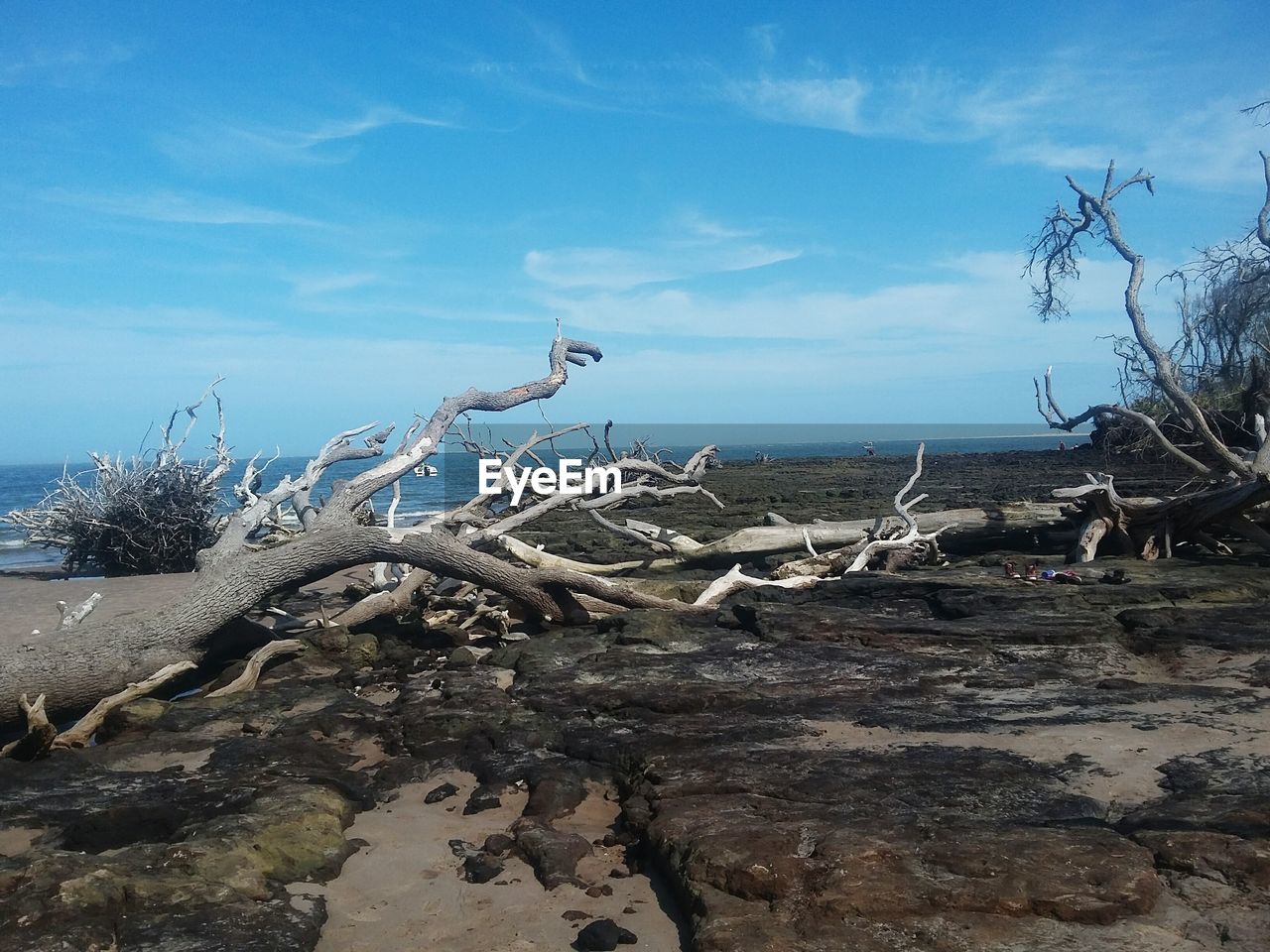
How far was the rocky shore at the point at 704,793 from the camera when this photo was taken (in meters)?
3.44

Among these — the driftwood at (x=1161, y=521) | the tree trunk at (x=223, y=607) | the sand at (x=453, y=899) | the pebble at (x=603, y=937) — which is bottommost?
the sand at (x=453, y=899)

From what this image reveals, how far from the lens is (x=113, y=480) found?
14.0 metres

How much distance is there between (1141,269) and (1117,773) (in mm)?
8722

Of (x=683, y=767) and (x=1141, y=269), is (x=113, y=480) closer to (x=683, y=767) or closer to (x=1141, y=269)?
(x=683, y=767)

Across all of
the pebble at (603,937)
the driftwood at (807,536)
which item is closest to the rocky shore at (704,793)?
the pebble at (603,937)

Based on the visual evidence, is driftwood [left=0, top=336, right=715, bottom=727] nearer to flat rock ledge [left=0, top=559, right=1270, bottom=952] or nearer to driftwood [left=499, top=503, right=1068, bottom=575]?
flat rock ledge [left=0, top=559, right=1270, bottom=952]

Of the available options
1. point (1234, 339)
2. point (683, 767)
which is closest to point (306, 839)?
point (683, 767)

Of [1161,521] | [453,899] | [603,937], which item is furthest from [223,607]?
[1161,521]

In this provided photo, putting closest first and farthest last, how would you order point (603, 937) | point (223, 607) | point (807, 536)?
point (603, 937) < point (223, 607) < point (807, 536)

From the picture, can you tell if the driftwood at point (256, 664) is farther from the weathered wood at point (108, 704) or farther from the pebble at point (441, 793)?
the pebble at point (441, 793)

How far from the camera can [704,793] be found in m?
4.64

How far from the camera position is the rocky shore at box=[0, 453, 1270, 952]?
11.3 ft

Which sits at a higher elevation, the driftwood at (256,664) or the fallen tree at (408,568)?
the fallen tree at (408,568)

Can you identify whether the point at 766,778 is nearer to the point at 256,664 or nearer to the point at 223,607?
the point at 256,664
